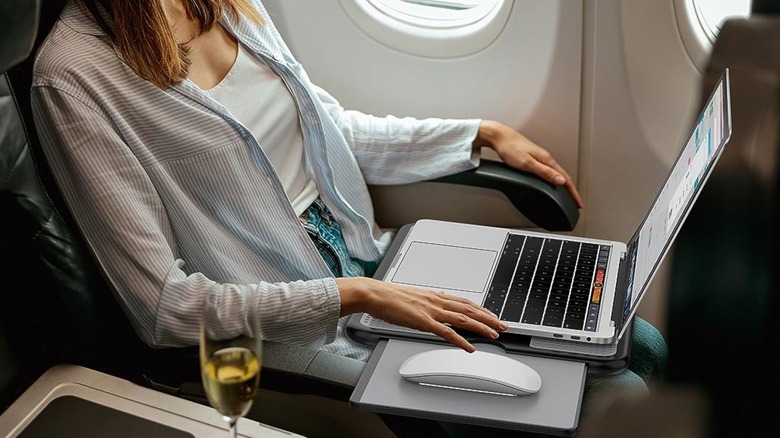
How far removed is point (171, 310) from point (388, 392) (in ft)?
1.16

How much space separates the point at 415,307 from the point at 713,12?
992 millimetres

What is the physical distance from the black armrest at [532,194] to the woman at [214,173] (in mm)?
27

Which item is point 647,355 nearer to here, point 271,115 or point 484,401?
point 484,401

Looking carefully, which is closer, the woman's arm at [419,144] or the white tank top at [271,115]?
the white tank top at [271,115]

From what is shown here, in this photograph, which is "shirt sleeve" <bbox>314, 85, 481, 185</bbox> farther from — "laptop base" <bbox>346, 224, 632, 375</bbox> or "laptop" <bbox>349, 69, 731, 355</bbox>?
"laptop base" <bbox>346, 224, 632, 375</bbox>

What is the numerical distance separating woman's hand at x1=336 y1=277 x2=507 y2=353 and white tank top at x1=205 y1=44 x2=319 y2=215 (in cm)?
33

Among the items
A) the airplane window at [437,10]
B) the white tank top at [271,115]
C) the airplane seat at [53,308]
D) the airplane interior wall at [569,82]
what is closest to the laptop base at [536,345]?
the airplane seat at [53,308]

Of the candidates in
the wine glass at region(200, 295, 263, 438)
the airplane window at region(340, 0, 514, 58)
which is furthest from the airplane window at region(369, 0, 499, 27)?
the wine glass at region(200, 295, 263, 438)

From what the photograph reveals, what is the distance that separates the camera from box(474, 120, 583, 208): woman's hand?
2016mm

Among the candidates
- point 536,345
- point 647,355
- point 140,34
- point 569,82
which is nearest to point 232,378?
point 536,345

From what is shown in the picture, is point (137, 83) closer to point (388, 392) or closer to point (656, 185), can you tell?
point (388, 392)

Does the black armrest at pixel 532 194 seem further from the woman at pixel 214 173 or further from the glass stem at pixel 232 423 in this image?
the glass stem at pixel 232 423

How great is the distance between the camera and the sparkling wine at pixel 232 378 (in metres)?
1.14

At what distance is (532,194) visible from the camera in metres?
1.97
